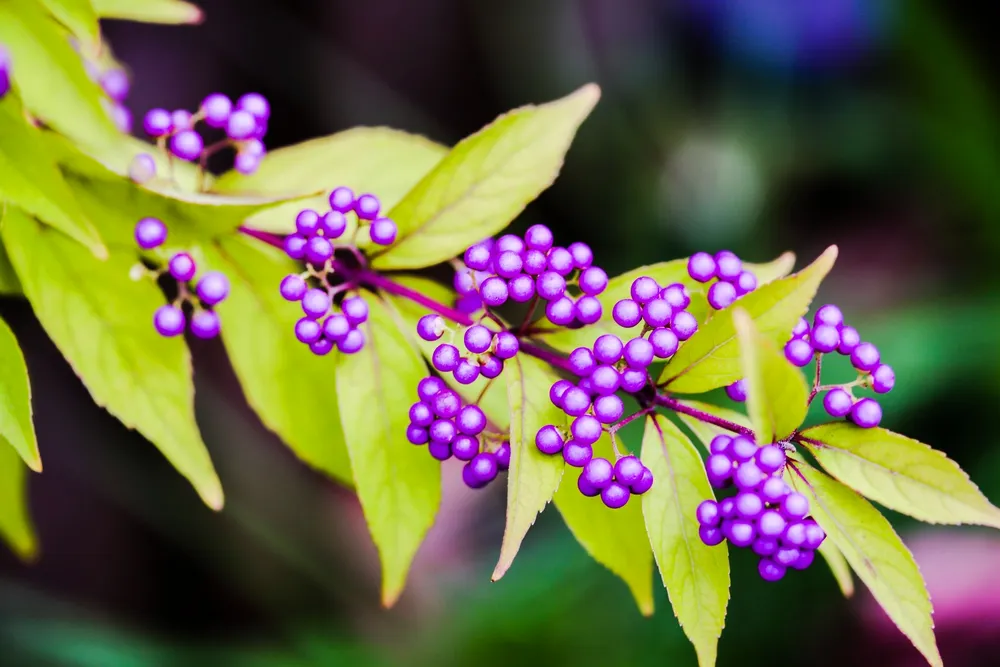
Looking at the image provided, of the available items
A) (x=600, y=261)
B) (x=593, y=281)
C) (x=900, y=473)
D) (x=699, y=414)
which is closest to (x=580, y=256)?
(x=593, y=281)

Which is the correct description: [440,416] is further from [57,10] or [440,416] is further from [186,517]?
[186,517]

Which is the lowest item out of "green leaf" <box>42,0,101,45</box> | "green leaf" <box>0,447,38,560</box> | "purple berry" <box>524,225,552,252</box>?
"green leaf" <box>0,447,38,560</box>

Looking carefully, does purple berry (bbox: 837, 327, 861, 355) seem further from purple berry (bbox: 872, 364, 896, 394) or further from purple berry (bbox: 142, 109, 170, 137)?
purple berry (bbox: 142, 109, 170, 137)

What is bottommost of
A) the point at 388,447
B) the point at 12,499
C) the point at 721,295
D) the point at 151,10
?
the point at 12,499

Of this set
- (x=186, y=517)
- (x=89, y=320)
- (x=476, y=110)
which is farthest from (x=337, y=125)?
(x=89, y=320)

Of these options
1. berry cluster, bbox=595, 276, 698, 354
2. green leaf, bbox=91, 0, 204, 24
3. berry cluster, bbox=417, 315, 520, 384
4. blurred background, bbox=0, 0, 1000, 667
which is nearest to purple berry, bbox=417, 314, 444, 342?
berry cluster, bbox=417, 315, 520, 384

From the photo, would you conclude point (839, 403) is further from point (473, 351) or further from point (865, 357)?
point (473, 351)

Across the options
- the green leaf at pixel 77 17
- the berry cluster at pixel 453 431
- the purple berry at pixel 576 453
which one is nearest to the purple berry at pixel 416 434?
the berry cluster at pixel 453 431
